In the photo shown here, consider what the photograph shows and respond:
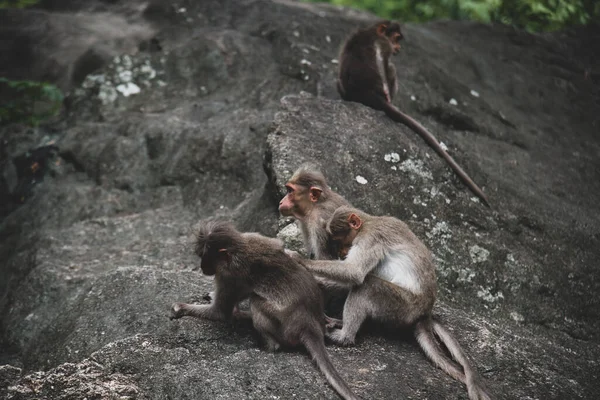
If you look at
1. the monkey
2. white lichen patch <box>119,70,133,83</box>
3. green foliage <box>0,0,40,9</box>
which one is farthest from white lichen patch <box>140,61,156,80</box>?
green foliage <box>0,0,40,9</box>

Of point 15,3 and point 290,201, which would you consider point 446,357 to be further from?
point 15,3

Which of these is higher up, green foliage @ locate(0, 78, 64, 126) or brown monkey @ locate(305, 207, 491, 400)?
brown monkey @ locate(305, 207, 491, 400)

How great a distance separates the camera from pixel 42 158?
780 centimetres

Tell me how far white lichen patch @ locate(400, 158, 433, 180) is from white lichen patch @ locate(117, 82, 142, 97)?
14.1 feet

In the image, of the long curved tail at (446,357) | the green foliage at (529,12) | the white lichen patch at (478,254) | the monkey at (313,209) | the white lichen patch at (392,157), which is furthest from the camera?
the green foliage at (529,12)

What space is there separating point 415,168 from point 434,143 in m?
0.49

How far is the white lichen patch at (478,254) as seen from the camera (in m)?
5.44

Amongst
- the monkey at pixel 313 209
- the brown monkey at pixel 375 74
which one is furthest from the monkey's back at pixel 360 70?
the monkey at pixel 313 209

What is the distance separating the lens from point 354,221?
4.32 m

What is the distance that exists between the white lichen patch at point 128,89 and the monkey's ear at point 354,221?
5.25 m

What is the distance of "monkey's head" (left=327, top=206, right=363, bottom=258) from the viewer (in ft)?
14.2

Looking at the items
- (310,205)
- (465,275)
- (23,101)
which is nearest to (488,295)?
(465,275)

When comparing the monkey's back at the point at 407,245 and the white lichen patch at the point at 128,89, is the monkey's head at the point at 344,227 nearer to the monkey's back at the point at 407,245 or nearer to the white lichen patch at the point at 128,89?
the monkey's back at the point at 407,245

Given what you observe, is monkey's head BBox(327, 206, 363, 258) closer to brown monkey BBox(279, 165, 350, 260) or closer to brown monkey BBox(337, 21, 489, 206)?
brown monkey BBox(279, 165, 350, 260)
